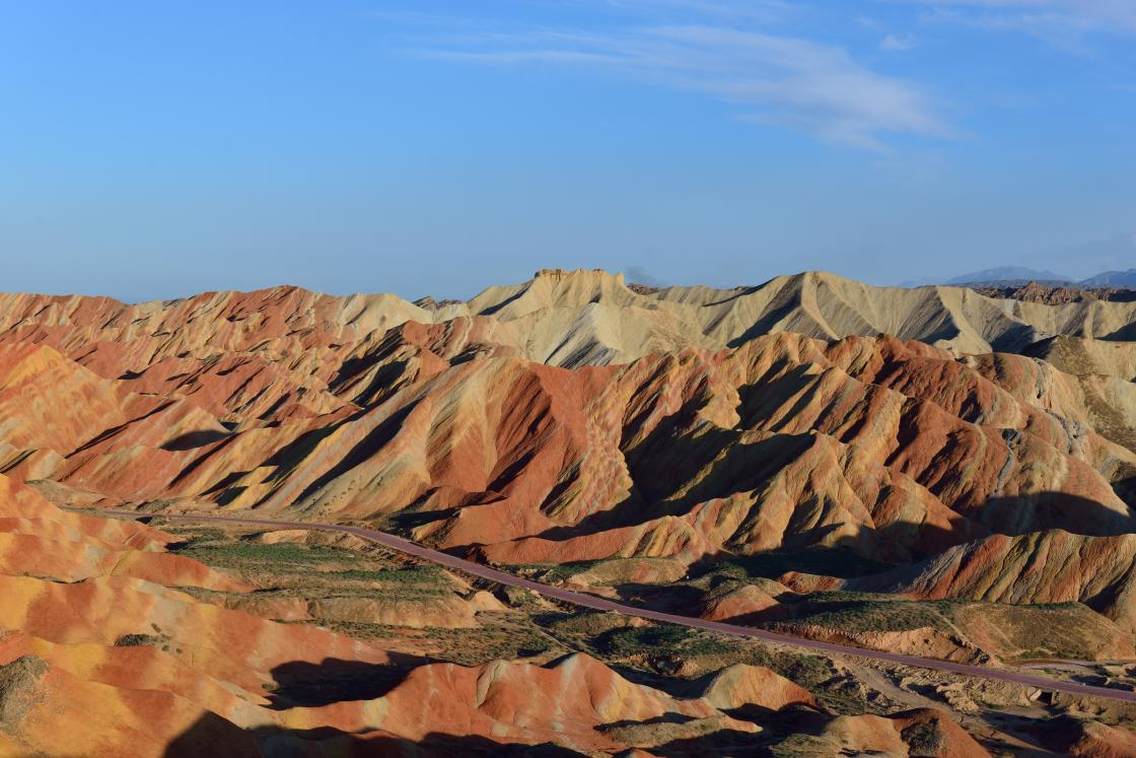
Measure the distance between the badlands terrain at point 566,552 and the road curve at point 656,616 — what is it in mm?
1013

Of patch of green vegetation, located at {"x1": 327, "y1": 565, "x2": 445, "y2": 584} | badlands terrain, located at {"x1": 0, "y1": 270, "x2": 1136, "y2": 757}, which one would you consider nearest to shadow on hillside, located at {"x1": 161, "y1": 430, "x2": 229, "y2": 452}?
badlands terrain, located at {"x1": 0, "y1": 270, "x2": 1136, "y2": 757}

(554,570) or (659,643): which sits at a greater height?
(554,570)

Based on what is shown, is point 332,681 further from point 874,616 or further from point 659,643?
point 874,616

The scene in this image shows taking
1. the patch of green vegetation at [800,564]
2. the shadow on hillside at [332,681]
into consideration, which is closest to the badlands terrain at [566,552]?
the shadow on hillside at [332,681]

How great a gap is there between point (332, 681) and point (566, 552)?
4259cm

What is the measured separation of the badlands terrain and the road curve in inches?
39.9

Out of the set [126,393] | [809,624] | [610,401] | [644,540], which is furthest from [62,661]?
[126,393]

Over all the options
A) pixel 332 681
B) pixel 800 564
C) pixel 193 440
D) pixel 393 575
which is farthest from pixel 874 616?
pixel 193 440

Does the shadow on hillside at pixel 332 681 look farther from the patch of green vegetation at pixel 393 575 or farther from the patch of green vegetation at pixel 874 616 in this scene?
the patch of green vegetation at pixel 874 616

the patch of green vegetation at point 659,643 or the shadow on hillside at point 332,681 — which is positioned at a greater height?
the shadow on hillside at point 332,681

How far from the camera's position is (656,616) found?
79.7 metres

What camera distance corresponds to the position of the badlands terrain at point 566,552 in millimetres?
51156

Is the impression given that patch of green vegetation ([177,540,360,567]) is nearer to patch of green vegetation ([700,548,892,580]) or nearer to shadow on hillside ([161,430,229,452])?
patch of green vegetation ([700,548,892,580])

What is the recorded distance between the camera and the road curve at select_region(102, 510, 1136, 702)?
67.9 m
